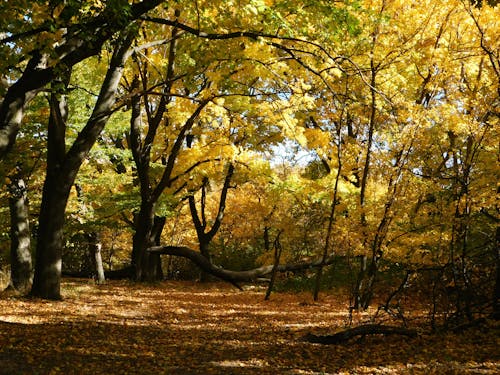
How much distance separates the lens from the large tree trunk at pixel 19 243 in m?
11.7

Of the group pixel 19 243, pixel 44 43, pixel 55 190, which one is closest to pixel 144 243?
pixel 19 243

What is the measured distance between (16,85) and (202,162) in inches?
414

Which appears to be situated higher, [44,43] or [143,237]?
[44,43]

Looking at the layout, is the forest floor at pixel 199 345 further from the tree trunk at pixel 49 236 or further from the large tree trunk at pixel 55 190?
the large tree trunk at pixel 55 190

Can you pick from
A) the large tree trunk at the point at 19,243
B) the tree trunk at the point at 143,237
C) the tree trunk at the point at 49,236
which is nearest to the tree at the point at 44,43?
the tree trunk at the point at 49,236

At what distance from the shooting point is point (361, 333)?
7.62 metres

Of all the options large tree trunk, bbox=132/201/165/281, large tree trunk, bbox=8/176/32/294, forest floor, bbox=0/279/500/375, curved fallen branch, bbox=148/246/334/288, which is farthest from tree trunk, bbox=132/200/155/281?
forest floor, bbox=0/279/500/375

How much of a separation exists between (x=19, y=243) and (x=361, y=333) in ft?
31.1

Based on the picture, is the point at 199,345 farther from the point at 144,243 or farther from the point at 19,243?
the point at 144,243

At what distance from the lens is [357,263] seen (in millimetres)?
20500

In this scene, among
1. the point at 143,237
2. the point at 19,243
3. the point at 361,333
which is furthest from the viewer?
the point at 143,237

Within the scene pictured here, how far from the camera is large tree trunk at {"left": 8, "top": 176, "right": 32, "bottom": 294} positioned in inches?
460

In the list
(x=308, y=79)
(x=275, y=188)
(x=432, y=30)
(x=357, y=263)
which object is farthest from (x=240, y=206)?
(x=432, y=30)

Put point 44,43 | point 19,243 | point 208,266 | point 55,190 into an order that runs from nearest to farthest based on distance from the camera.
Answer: point 44,43 → point 55,190 → point 19,243 → point 208,266
